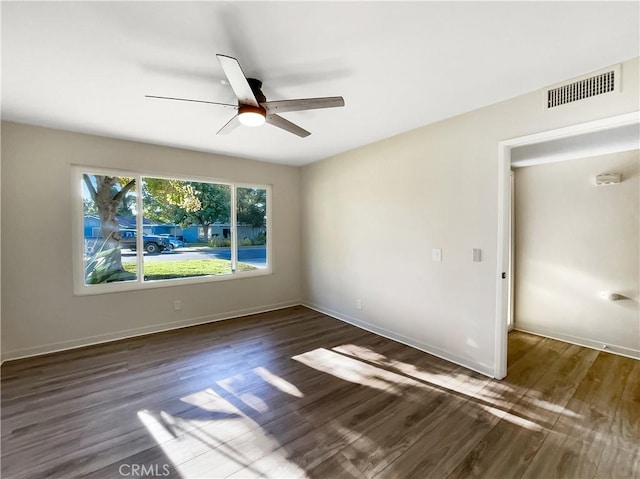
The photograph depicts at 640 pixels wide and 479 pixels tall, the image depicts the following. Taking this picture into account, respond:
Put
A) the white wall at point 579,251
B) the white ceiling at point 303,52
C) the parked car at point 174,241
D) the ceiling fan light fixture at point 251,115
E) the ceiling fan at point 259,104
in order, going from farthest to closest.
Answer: the parked car at point 174,241 → the white wall at point 579,251 → the ceiling fan light fixture at point 251,115 → the ceiling fan at point 259,104 → the white ceiling at point 303,52

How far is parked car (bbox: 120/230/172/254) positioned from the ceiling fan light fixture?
2.51 meters

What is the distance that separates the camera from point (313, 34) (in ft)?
5.36

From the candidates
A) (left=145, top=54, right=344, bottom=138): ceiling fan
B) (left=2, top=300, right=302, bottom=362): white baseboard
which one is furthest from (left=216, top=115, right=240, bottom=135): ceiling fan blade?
(left=2, top=300, right=302, bottom=362): white baseboard

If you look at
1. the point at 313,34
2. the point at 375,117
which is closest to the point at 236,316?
the point at 375,117

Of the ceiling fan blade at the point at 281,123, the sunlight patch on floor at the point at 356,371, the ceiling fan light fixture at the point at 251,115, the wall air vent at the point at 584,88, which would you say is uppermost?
the wall air vent at the point at 584,88

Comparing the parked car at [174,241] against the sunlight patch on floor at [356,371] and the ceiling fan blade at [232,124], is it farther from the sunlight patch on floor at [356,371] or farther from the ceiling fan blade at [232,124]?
the sunlight patch on floor at [356,371]

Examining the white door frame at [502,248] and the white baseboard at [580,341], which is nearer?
the white door frame at [502,248]

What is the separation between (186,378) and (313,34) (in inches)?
118

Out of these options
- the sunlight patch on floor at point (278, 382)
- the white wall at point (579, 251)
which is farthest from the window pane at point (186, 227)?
the white wall at point (579, 251)

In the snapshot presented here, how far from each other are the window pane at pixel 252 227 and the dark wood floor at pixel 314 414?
168 centimetres

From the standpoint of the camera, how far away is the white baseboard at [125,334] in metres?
2.98

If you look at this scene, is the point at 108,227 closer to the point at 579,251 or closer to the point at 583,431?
the point at 583,431

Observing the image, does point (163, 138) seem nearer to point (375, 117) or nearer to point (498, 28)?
point (375, 117)

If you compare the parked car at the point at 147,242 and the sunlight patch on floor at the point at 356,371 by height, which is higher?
the parked car at the point at 147,242
